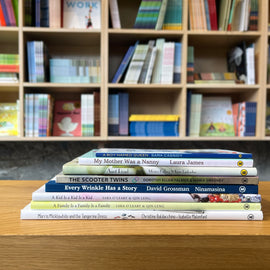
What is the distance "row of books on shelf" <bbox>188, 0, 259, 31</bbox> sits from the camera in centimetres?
169

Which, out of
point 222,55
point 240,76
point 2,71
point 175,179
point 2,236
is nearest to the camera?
point 2,236

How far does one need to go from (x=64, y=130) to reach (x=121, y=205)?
54.2 inches

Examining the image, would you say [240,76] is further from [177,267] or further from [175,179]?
[177,267]

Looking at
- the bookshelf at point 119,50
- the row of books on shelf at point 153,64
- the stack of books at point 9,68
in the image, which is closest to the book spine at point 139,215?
the bookshelf at point 119,50

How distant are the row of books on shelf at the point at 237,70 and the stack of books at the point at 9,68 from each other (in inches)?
46.6

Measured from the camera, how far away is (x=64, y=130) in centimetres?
182

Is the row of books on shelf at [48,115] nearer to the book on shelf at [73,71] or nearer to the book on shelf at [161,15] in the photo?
the book on shelf at [73,71]

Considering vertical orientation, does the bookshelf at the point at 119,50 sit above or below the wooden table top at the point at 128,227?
above

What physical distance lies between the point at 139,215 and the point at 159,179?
91mm

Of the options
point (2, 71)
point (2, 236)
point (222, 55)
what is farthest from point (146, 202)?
point (222, 55)

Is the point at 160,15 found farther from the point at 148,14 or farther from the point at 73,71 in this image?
the point at 73,71

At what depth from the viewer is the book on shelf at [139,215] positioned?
0.54 meters

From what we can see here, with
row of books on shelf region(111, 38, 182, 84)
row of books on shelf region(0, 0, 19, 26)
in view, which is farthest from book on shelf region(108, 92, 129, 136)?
row of books on shelf region(0, 0, 19, 26)

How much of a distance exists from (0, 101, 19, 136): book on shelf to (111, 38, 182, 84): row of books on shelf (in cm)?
81
